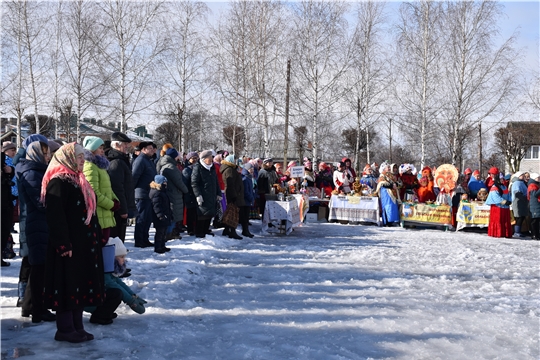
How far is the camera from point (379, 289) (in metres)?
7.41

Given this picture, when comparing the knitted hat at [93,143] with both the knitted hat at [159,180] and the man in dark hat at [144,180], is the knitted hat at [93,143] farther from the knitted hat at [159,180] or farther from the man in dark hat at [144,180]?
the man in dark hat at [144,180]

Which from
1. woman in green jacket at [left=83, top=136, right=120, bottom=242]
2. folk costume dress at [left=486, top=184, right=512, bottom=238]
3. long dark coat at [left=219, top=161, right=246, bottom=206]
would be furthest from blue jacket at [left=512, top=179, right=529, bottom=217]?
woman in green jacket at [left=83, top=136, right=120, bottom=242]

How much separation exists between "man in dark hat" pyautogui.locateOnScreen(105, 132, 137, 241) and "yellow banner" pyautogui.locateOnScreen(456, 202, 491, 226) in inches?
411

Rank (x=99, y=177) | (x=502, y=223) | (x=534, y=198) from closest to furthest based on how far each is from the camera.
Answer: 1. (x=99, y=177)
2. (x=534, y=198)
3. (x=502, y=223)

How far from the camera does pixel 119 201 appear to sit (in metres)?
7.66

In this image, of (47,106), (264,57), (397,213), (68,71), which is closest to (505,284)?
(397,213)

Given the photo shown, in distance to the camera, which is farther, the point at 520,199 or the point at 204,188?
the point at 520,199

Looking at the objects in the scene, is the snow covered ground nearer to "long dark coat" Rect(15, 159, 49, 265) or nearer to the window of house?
"long dark coat" Rect(15, 159, 49, 265)

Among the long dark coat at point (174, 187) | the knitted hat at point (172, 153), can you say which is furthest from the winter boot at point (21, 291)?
the knitted hat at point (172, 153)

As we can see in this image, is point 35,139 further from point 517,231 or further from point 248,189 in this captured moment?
point 517,231

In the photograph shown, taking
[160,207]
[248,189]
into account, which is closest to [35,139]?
[160,207]

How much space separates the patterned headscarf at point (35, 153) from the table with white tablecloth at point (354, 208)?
12.1 m

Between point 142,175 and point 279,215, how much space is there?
4.78 m

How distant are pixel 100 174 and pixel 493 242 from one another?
33.9 ft
